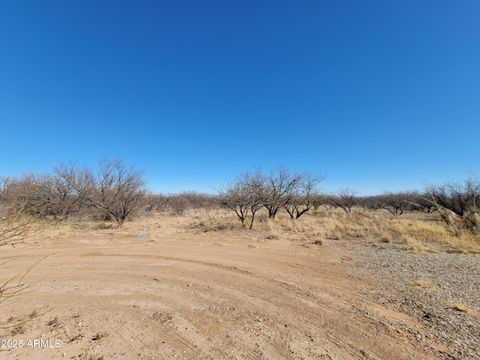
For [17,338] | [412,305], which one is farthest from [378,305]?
[17,338]

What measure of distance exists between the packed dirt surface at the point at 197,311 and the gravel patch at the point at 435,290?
311mm

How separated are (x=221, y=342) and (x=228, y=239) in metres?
9.44

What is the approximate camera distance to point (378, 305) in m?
5.08

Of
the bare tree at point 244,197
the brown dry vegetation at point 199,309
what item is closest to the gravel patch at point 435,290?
the brown dry vegetation at point 199,309

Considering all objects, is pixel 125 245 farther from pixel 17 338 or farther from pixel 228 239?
pixel 17 338

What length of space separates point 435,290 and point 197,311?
17.3ft

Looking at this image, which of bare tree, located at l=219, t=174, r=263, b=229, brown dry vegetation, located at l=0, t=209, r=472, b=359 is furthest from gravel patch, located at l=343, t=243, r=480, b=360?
bare tree, located at l=219, t=174, r=263, b=229

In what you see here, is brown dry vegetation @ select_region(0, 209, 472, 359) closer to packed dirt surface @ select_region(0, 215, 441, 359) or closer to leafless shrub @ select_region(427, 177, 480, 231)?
packed dirt surface @ select_region(0, 215, 441, 359)

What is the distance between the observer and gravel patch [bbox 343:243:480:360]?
387 cm

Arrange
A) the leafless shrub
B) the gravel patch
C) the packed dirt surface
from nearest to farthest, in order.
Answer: the packed dirt surface
the gravel patch
the leafless shrub

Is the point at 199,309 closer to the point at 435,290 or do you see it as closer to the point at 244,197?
the point at 435,290

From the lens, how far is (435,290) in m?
5.91

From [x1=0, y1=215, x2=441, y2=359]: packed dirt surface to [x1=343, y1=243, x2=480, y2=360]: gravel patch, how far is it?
31cm

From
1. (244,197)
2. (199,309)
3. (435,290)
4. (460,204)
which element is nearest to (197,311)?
(199,309)
